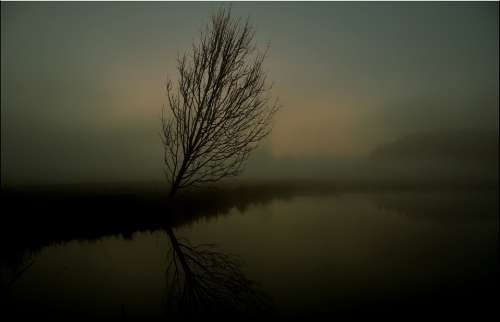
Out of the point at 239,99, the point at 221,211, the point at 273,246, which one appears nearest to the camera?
the point at 239,99

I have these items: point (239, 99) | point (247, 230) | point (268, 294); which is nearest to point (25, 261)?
point (268, 294)

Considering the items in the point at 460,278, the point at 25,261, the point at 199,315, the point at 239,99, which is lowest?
the point at 460,278

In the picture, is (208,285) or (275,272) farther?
(275,272)

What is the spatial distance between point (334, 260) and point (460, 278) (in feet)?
10.8

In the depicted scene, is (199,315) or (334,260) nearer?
(199,315)

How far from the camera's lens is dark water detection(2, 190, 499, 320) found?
→ 509 centimetres

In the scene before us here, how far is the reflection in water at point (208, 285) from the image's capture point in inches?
197

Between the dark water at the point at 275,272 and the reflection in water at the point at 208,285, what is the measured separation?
0.05 m

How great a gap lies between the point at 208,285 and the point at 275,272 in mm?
1957

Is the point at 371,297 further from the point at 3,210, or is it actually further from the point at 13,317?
the point at 3,210

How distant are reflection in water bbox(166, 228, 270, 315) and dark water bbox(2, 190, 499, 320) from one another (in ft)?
0.18

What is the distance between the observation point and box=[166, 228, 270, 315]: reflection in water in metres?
5.00

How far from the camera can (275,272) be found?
708cm

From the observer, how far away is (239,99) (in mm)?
8273
